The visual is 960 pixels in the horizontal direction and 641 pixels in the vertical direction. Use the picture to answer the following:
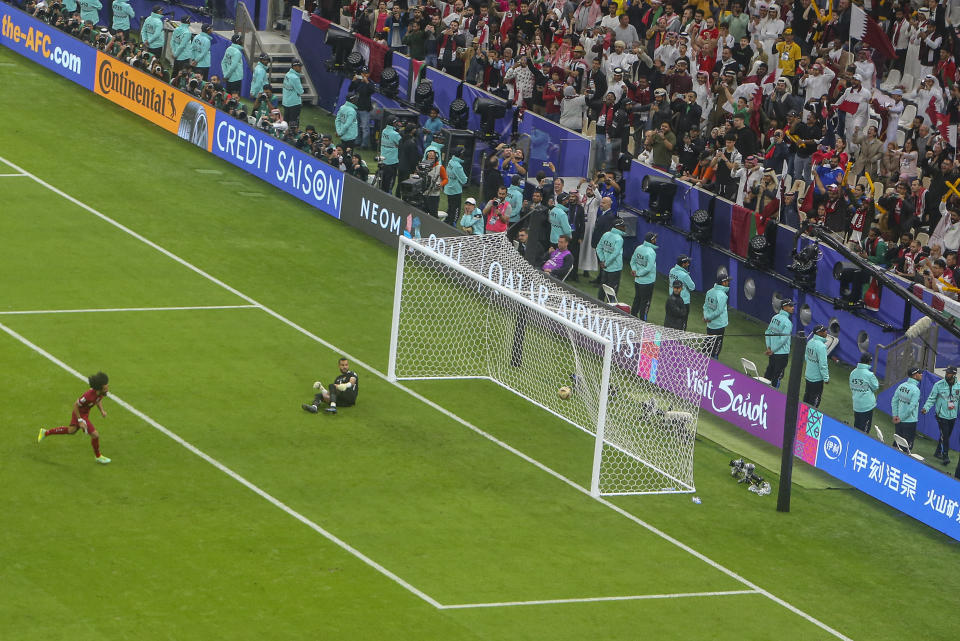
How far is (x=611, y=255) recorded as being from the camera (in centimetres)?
3269

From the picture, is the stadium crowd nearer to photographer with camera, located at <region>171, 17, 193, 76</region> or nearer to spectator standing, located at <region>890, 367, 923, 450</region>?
spectator standing, located at <region>890, 367, 923, 450</region>

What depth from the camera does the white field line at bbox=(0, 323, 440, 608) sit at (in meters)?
22.7

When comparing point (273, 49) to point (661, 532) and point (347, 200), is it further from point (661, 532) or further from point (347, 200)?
point (661, 532)

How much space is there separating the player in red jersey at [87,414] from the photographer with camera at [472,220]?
10566 mm

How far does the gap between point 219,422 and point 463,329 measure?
5.86m

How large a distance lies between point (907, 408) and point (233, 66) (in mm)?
21306

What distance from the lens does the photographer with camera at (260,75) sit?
4150cm

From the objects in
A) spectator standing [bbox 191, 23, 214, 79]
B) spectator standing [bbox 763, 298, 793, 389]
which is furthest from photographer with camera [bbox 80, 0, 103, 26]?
spectator standing [bbox 763, 298, 793, 389]

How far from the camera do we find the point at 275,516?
24.1 meters

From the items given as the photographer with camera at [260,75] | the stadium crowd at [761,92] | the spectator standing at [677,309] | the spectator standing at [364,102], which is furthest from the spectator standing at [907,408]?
the photographer with camera at [260,75]

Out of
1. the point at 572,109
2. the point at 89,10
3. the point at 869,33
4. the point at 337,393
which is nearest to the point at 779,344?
the point at 337,393

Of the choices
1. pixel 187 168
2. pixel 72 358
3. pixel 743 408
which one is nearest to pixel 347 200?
pixel 187 168

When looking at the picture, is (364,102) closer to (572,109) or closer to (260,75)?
(260,75)

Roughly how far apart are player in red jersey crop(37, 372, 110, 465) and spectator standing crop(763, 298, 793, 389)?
438 inches
